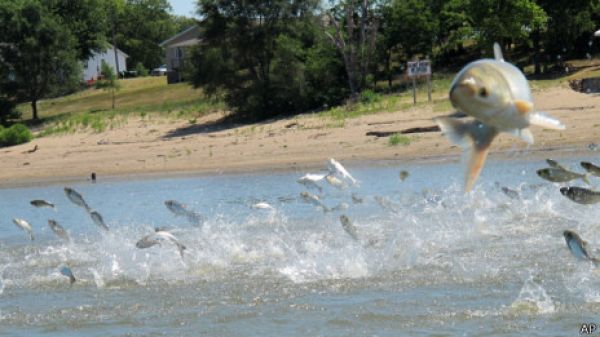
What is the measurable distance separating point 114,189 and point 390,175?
679 cm

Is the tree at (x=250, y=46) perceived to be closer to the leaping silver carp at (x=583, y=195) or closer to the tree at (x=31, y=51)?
the tree at (x=31, y=51)

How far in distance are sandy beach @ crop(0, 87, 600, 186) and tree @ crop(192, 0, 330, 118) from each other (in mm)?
3647

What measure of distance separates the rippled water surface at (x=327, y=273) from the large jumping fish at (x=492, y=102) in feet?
13.1

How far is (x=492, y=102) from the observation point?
138 inches

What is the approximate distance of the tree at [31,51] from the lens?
163 ft

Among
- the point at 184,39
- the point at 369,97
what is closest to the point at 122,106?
the point at 369,97

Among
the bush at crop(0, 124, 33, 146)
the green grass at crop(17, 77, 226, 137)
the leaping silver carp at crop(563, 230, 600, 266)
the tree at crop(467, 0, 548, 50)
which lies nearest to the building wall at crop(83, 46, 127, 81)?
the green grass at crop(17, 77, 226, 137)

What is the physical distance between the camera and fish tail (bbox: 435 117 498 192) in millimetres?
3857

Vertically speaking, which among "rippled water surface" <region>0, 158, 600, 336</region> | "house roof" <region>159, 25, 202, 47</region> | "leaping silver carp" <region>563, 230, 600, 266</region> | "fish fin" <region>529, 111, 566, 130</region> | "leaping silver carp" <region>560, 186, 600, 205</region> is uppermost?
"house roof" <region>159, 25, 202, 47</region>

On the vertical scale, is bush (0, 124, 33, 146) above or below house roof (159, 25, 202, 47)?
below

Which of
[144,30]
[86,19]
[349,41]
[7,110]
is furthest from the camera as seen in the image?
[144,30]

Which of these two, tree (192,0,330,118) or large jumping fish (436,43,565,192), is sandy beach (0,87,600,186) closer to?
tree (192,0,330,118)

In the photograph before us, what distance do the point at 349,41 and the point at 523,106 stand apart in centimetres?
3404

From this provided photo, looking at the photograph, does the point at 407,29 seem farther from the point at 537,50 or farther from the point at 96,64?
the point at 96,64
